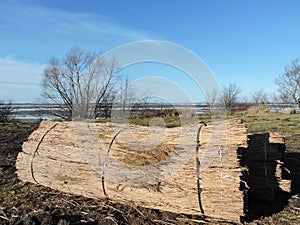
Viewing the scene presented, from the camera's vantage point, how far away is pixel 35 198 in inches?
184

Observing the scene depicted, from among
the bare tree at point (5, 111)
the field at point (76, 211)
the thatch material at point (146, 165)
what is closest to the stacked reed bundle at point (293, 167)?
the field at point (76, 211)

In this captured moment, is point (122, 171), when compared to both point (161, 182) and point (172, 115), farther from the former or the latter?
point (172, 115)

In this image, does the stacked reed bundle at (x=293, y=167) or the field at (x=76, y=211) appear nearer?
the field at (x=76, y=211)

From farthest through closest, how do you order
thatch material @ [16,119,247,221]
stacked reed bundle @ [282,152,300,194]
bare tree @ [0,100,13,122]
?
bare tree @ [0,100,13,122] < stacked reed bundle @ [282,152,300,194] < thatch material @ [16,119,247,221]

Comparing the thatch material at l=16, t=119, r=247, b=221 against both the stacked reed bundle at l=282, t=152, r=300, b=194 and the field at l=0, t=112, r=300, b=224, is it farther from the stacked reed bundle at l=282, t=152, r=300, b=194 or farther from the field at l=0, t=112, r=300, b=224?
the stacked reed bundle at l=282, t=152, r=300, b=194

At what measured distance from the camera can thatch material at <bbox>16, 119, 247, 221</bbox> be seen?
12.0 ft

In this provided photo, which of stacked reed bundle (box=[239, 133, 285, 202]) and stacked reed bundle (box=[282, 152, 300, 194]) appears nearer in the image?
stacked reed bundle (box=[239, 133, 285, 202])

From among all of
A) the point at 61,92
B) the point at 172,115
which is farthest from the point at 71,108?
the point at 172,115

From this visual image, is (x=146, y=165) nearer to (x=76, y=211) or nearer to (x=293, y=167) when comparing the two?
(x=76, y=211)

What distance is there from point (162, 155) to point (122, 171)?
2.08ft

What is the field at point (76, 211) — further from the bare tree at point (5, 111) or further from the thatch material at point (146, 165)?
the bare tree at point (5, 111)

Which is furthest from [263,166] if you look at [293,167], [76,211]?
[76,211]

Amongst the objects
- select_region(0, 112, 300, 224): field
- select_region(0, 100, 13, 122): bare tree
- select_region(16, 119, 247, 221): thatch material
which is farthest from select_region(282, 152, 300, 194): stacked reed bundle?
select_region(0, 100, 13, 122): bare tree

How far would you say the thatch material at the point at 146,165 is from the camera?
3.66 m
